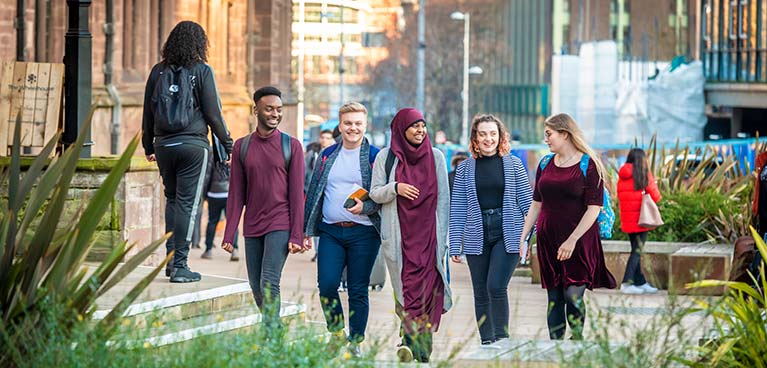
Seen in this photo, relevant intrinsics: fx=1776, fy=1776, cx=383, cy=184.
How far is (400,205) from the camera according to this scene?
33.9ft

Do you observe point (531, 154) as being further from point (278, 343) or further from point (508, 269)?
point (278, 343)

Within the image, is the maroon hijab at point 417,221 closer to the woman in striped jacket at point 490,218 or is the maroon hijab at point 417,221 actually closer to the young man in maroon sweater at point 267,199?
the woman in striped jacket at point 490,218

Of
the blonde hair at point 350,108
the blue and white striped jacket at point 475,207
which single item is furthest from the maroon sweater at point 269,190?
the blue and white striped jacket at point 475,207

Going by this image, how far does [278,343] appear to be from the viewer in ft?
21.6

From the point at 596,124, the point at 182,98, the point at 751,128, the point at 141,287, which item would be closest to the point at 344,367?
the point at 141,287

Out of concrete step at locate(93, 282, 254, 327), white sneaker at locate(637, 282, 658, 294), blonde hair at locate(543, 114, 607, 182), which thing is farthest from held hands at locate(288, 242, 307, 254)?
white sneaker at locate(637, 282, 658, 294)

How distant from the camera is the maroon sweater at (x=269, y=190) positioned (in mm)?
10492

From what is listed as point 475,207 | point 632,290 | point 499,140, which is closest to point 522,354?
point 475,207

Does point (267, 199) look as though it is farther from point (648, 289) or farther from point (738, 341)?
point (648, 289)

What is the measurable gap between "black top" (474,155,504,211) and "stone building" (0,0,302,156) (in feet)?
36.4

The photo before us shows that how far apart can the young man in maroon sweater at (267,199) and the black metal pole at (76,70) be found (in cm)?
305

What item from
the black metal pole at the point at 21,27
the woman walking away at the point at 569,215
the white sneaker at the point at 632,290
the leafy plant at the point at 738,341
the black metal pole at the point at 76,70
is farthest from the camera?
the black metal pole at the point at 21,27

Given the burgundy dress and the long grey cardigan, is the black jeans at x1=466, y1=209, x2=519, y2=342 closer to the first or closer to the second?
the burgundy dress

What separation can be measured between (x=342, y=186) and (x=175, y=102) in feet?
4.32
